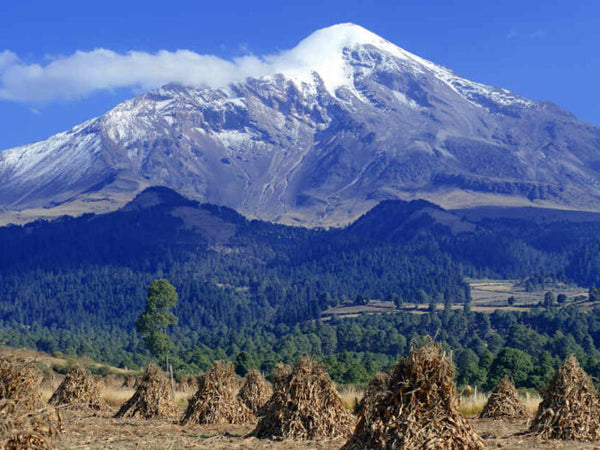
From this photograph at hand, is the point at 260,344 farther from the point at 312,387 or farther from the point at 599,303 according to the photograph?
the point at 312,387

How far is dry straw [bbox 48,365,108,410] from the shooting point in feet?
93.7

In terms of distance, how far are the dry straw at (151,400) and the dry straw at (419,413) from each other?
469 inches

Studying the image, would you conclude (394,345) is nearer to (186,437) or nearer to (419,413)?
(186,437)

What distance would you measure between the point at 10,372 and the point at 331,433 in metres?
7.62

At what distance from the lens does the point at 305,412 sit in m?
19.8

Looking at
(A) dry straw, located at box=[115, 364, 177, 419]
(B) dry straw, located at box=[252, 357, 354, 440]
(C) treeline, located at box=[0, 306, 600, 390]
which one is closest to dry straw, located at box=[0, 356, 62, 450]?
(B) dry straw, located at box=[252, 357, 354, 440]

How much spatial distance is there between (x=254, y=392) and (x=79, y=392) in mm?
6407

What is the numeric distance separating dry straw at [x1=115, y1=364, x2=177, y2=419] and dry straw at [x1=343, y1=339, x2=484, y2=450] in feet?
39.1

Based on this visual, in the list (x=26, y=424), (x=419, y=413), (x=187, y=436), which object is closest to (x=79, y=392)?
(x=187, y=436)

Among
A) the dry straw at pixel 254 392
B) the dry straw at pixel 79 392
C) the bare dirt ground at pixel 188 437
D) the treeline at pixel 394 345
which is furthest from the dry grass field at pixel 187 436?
the treeline at pixel 394 345

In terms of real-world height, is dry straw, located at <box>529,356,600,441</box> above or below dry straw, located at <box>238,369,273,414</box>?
above

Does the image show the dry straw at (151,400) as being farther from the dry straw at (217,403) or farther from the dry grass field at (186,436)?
the dry straw at (217,403)

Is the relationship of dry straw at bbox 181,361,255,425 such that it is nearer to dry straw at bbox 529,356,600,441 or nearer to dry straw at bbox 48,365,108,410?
dry straw at bbox 48,365,108,410

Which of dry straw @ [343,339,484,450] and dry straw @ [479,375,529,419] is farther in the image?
dry straw @ [479,375,529,419]
